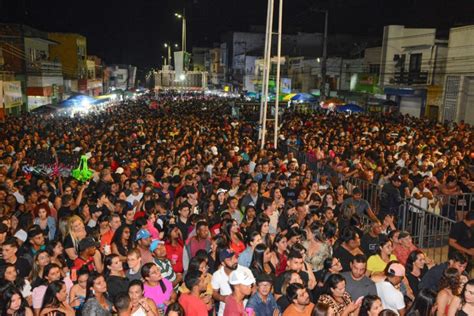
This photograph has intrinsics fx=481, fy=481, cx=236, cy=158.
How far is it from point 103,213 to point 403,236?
15.0 feet

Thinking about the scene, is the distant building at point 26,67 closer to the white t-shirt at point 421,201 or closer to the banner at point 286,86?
the banner at point 286,86

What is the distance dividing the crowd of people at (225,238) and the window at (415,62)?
18.0m

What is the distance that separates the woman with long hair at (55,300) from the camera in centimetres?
482

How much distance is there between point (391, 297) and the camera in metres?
5.03

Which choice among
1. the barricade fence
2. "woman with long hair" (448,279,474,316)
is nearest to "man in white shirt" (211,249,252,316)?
"woman with long hair" (448,279,474,316)

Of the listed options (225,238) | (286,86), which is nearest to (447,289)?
(225,238)

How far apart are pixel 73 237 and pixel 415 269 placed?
445cm

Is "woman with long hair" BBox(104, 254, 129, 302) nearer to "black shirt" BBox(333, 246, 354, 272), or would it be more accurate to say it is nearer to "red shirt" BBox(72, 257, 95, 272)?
"red shirt" BBox(72, 257, 95, 272)

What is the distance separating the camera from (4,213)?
312 inches

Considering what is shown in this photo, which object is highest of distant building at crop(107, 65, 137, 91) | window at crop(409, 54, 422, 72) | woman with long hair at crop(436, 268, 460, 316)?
window at crop(409, 54, 422, 72)

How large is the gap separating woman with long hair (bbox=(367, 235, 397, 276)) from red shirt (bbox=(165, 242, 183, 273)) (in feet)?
8.20

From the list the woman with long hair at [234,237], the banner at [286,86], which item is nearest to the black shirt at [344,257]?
the woman with long hair at [234,237]

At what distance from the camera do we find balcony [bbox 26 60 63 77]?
1300 inches

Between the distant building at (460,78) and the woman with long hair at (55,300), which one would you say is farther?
the distant building at (460,78)
